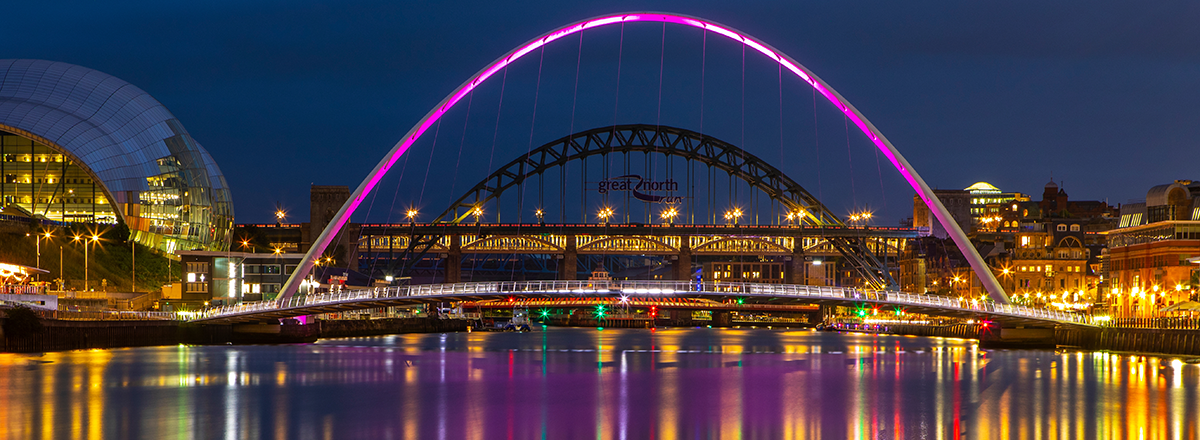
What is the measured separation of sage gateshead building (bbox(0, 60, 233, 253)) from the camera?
4594 inches

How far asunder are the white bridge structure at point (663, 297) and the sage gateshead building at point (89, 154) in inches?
1536

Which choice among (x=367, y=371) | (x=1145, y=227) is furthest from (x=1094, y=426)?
(x=1145, y=227)

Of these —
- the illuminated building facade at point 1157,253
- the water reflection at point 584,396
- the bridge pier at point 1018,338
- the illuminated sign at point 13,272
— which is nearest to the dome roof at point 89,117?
the illuminated sign at point 13,272

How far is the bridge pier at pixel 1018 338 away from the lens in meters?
87.2

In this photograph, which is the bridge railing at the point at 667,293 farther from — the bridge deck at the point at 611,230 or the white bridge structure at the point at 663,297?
the bridge deck at the point at 611,230

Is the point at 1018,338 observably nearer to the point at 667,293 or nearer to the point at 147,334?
the point at 667,293

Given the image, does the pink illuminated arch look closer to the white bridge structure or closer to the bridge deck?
the white bridge structure

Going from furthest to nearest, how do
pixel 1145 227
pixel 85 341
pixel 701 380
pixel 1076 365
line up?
pixel 1145 227 < pixel 85 341 < pixel 1076 365 < pixel 701 380

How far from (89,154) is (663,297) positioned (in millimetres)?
64751

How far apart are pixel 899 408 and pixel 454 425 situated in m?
17.9

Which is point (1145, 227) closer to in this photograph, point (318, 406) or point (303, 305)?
point (303, 305)

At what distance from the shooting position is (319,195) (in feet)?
527

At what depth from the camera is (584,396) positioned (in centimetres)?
5344

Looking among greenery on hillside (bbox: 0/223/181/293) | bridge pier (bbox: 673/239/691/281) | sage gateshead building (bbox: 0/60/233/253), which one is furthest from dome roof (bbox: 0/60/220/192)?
bridge pier (bbox: 673/239/691/281)
